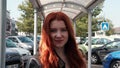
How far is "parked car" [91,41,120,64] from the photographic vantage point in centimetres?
1557

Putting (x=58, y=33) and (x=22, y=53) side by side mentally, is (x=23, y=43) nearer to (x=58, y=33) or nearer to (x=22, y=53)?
(x=22, y=53)

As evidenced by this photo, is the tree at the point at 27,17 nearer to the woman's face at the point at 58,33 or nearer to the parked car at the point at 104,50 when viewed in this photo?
the parked car at the point at 104,50

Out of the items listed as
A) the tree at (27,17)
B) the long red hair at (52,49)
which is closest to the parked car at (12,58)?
the long red hair at (52,49)

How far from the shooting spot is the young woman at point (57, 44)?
247 cm

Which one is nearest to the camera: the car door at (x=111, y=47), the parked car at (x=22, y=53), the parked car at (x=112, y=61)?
the parked car at (x=22, y=53)

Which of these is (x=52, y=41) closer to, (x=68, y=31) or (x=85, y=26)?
(x=68, y=31)

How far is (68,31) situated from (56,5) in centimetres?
647

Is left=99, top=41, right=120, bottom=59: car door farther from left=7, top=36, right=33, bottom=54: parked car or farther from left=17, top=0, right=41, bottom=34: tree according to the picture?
left=17, top=0, right=41, bottom=34: tree

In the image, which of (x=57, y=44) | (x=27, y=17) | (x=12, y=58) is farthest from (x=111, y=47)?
(x=27, y=17)

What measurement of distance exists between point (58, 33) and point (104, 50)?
13.6 meters

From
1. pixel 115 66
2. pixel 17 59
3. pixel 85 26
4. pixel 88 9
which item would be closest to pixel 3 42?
pixel 17 59

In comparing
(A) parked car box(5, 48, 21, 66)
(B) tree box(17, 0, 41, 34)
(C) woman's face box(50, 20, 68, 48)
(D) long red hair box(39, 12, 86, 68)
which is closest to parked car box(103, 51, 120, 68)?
(A) parked car box(5, 48, 21, 66)

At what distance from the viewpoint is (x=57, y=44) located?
252cm

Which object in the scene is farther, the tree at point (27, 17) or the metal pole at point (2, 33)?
the tree at point (27, 17)
